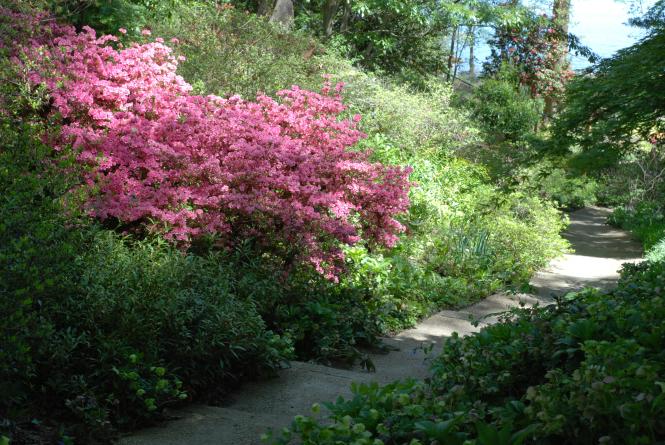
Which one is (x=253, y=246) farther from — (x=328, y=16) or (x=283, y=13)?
(x=328, y=16)

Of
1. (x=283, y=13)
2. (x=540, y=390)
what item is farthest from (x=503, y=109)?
(x=540, y=390)

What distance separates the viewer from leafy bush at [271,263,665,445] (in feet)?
8.49

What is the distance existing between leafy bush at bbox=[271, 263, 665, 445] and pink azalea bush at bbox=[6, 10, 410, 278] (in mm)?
3123

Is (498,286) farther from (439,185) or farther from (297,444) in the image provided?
(297,444)

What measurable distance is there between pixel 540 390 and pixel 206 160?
510 cm

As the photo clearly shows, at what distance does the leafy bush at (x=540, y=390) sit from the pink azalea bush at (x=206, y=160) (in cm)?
312

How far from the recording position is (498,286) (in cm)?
1002

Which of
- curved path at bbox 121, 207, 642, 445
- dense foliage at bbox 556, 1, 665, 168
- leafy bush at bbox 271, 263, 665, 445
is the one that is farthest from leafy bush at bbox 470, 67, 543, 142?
leafy bush at bbox 271, 263, 665, 445

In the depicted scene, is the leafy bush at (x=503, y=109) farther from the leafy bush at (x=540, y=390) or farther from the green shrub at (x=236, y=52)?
the leafy bush at (x=540, y=390)

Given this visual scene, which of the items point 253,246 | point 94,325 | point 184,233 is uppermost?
point 184,233

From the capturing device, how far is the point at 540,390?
112 inches

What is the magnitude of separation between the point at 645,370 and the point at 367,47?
66.5ft

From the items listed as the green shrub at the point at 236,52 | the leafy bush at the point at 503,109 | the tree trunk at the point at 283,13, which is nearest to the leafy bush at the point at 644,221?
the leafy bush at the point at 503,109

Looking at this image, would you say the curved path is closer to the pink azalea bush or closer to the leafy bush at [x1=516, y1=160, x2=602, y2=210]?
the pink azalea bush
